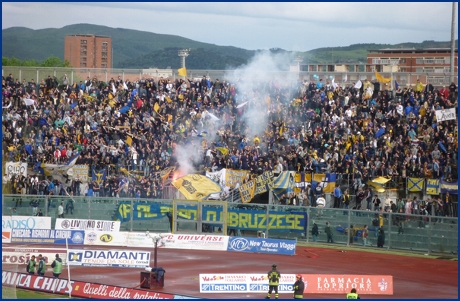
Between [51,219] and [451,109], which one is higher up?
[451,109]

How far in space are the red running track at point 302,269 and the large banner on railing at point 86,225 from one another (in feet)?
8.01

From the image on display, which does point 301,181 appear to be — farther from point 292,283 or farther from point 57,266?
point 57,266

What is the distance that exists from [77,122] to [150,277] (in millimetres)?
26433

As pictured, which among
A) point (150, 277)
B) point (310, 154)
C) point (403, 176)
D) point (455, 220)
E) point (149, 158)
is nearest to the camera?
point (150, 277)

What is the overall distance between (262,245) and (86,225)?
9.98m

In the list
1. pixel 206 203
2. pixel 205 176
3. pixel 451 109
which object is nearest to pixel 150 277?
pixel 206 203

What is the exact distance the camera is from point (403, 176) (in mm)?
44594

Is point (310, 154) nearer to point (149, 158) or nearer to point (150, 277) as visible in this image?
point (149, 158)

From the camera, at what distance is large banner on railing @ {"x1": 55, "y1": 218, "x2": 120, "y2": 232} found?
44.4 metres

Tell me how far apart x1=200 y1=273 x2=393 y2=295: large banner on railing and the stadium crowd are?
545 inches

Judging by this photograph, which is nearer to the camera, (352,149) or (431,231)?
(431,231)

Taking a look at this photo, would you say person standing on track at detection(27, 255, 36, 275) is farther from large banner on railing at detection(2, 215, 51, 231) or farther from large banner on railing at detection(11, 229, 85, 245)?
large banner on railing at detection(2, 215, 51, 231)

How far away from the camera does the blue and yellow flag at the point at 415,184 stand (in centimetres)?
4400

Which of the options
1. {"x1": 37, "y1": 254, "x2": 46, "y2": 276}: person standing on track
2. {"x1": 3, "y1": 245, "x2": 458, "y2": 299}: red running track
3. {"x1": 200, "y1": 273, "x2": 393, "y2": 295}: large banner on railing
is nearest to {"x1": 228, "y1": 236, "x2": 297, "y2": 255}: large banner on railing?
{"x1": 3, "y1": 245, "x2": 458, "y2": 299}: red running track
